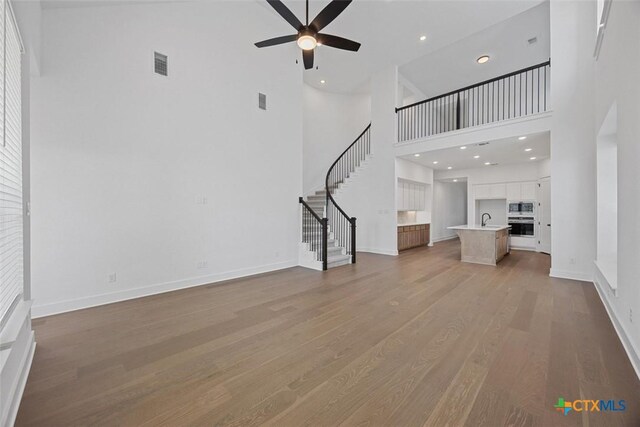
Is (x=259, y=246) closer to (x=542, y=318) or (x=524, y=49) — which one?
(x=542, y=318)

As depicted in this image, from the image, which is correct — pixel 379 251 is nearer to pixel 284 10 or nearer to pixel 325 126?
pixel 325 126

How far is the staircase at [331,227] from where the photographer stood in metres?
5.61

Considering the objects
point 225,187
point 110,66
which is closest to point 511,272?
point 225,187

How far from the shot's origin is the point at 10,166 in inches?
76.3

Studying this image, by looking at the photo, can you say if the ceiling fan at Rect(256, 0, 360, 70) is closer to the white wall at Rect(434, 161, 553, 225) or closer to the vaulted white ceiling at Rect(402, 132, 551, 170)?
the vaulted white ceiling at Rect(402, 132, 551, 170)

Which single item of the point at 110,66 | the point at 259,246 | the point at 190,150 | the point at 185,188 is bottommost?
the point at 259,246

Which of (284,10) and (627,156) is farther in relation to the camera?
(284,10)

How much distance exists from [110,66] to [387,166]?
6.22 meters

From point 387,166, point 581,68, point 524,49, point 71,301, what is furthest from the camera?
point 387,166

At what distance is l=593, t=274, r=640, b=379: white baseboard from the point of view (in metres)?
2.05

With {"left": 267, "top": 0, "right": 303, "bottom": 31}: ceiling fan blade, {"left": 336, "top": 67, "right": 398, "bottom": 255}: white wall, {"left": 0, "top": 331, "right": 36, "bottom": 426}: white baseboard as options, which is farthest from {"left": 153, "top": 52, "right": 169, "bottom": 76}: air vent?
{"left": 336, "top": 67, "right": 398, "bottom": 255}: white wall

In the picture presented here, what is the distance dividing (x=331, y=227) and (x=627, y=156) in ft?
17.8

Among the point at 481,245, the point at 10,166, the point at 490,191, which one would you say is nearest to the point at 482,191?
the point at 490,191

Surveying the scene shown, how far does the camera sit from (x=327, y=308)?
3299 millimetres
